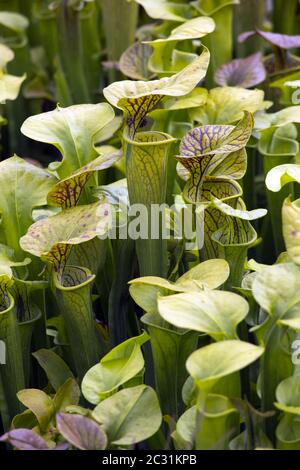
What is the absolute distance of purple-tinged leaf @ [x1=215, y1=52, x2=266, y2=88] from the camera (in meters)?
1.38

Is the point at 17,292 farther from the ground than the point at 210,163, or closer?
closer

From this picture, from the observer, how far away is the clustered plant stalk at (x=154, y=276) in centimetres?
81

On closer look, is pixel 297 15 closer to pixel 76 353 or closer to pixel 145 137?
pixel 145 137

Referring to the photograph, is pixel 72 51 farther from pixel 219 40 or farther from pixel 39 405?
pixel 39 405

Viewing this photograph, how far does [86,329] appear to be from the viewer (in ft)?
3.24

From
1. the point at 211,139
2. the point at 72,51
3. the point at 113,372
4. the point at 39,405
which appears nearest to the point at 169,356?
the point at 113,372

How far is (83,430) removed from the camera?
771 millimetres

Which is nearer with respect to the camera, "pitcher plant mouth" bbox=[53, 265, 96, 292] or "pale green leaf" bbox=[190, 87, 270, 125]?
"pitcher plant mouth" bbox=[53, 265, 96, 292]

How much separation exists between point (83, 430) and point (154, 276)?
27 centimetres

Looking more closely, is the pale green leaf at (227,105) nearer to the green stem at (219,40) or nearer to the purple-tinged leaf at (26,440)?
the green stem at (219,40)

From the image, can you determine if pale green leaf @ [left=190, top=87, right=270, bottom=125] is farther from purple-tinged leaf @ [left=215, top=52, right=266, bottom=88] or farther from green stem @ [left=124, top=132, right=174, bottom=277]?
green stem @ [left=124, top=132, right=174, bottom=277]

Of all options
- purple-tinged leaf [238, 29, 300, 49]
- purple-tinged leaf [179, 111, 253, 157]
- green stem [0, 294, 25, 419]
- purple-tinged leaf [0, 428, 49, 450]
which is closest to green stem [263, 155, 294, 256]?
purple-tinged leaf [179, 111, 253, 157]
